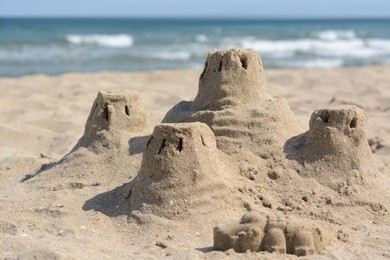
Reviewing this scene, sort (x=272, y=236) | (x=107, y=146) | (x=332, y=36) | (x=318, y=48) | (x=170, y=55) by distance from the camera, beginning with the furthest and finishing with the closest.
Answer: (x=332, y=36) < (x=318, y=48) < (x=170, y=55) < (x=107, y=146) < (x=272, y=236)

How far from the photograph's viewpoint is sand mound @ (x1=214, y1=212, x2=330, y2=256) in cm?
322

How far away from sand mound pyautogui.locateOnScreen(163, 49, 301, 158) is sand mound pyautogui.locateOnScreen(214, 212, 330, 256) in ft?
2.74

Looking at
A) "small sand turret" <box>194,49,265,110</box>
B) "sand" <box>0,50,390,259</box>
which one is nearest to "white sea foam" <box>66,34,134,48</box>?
"sand" <box>0,50,390,259</box>

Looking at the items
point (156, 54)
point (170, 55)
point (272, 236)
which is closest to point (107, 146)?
point (272, 236)

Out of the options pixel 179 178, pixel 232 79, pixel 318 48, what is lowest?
pixel 318 48

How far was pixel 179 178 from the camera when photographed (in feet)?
12.0

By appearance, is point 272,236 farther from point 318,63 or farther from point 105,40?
point 105,40

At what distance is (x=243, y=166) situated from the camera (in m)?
3.96

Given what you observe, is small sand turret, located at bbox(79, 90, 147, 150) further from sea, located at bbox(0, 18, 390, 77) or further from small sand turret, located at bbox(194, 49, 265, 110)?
sea, located at bbox(0, 18, 390, 77)

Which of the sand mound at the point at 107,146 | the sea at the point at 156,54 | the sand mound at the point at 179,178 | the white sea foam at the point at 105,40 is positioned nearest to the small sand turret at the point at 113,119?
the sand mound at the point at 107,146

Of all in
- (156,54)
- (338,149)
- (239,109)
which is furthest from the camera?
(156,54)

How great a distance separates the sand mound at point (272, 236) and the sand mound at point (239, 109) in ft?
2.74

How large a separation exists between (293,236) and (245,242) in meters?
0.23

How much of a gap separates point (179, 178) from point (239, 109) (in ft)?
2.44
